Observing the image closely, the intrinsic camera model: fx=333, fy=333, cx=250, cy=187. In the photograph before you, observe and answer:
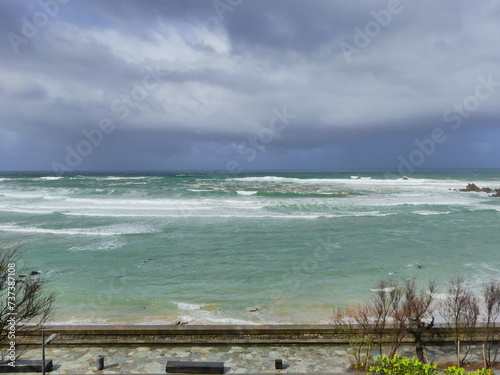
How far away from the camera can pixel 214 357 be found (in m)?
8.55

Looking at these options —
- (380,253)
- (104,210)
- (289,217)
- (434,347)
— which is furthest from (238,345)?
(104,210)

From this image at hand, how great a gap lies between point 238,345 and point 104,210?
3039 centimetres

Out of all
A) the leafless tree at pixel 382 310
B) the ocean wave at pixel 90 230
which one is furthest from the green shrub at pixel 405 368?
the ocean wave at pixel 90 230

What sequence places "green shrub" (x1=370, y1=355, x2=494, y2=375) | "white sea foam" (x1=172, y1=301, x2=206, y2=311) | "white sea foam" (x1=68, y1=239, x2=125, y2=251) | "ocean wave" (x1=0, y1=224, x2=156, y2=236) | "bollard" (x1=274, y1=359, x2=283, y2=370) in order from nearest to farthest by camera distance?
1. "green shrub" (x1=370, y1=355, x2=494, y2=375)
2. "bollard" (x1=274, y1=359, x2=283, y2=370)
3. "white sea foam" (x1=172, y1=301, x2=206, y2=311)
4. "white sea foam" (x1=68, y1=239, x2=125, y2=251)
5. "ocean wave" (x1=0, y1=224, x2=156, y2=236)

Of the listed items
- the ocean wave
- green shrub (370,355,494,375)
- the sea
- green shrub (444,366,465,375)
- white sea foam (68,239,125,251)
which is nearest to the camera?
green shrub (444,366,465,375)

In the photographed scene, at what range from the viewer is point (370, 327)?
855 cm

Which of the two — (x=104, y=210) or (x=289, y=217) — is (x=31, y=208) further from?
(x=289, y=217)

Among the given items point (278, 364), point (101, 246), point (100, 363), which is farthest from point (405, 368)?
point (101, 246)

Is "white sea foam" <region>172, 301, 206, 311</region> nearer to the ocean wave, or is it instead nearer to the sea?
the sea

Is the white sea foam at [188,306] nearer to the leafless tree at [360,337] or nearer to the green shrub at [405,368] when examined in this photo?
the leafless tree at [360,337]

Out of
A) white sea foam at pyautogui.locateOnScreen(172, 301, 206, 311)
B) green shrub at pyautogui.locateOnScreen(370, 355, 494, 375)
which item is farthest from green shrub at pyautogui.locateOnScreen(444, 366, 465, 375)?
white sea foam at pyautogui.locateOnScreen(172, 301, 206, 311)

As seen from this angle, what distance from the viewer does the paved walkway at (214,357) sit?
7941 millimetres

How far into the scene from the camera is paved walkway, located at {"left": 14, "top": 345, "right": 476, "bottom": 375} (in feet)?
26.1

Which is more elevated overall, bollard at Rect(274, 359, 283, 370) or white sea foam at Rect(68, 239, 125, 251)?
white sea foam at Rect(68, 239, 125, 251)
